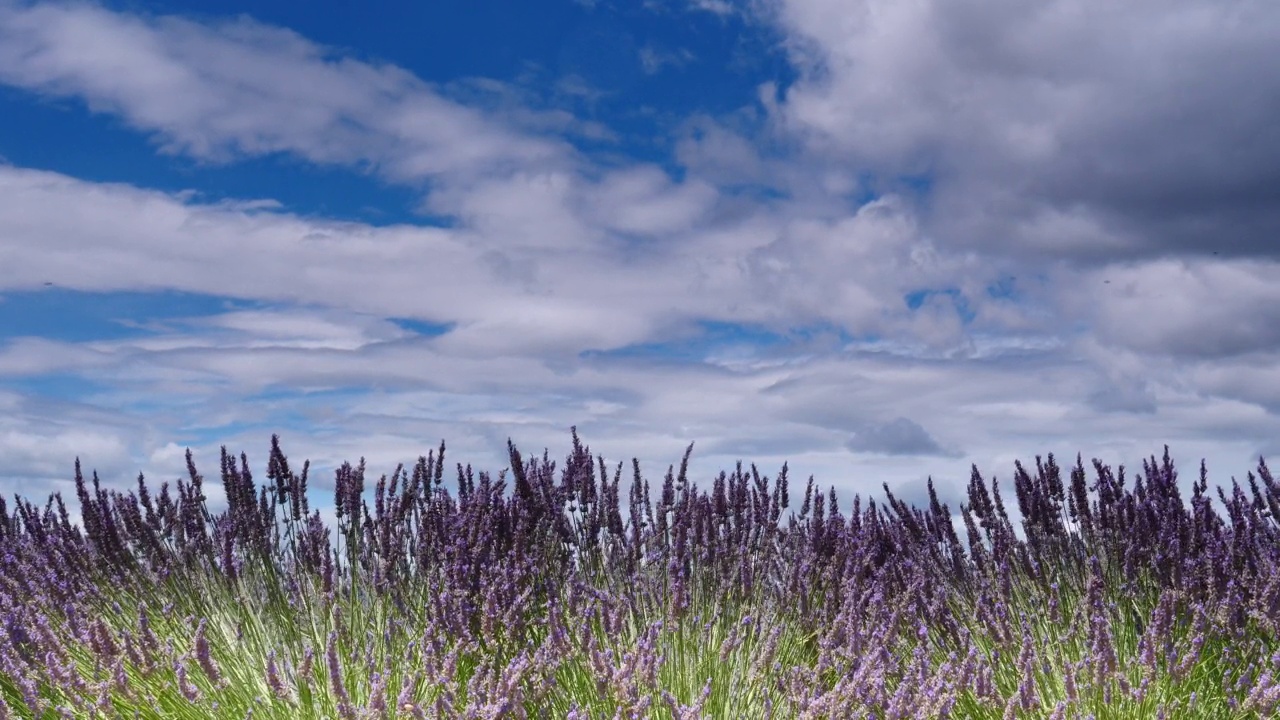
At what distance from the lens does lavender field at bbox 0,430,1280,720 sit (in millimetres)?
3250

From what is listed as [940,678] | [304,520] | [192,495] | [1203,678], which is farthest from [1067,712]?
[192,495]

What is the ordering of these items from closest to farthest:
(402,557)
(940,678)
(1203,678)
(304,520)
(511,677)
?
(511,677) < (940,678) < (1203,678) < (402,557) < (304,520)

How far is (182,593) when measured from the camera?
174 inches

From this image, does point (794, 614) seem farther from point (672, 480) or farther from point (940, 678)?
point (940, 678)

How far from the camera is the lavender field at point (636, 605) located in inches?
128

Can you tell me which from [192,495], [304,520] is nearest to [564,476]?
[304,520]

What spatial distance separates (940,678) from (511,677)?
1.18 metres

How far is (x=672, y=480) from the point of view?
493 cm

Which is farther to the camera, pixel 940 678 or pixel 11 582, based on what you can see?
pixel 11 582

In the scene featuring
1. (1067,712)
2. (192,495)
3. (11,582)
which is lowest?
(1067,712)

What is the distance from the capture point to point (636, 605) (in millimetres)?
4211

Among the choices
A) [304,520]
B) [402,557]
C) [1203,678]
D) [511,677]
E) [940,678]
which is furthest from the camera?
[304,520]

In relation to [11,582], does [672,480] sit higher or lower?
higher

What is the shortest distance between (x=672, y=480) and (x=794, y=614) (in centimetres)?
76
